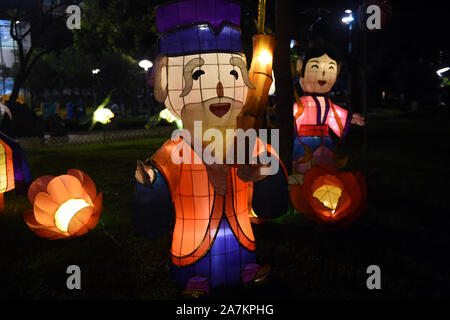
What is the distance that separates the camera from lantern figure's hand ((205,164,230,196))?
2.53 meters

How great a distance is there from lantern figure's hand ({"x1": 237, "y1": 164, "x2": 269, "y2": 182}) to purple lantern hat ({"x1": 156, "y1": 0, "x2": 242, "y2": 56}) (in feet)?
2.56

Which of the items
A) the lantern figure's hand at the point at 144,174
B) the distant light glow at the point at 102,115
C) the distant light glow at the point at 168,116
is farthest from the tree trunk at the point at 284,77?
the lantern figure's hand at the point at 144,174

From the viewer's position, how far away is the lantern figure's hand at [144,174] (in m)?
2.47

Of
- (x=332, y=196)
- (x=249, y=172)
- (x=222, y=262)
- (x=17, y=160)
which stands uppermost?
(x=249, y=172)

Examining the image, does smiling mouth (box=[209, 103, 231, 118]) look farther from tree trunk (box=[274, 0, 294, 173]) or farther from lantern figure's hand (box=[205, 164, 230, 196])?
tree trunk (box=[274, 0, 294, 173])

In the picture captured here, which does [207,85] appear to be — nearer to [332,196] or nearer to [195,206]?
[195,206]

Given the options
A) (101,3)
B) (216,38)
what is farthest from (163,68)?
(101,3)

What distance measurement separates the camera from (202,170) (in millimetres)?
2709

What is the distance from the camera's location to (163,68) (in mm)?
2619

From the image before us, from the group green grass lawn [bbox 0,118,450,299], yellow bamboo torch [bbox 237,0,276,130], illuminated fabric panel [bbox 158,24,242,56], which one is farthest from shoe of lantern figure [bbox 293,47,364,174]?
illuminated fabric panel [bbox 158,24,242,56]

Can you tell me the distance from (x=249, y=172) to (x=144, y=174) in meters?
0.68

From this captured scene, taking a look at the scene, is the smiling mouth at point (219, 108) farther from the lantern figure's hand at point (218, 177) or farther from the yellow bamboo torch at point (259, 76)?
the lantern figure's hand at point (218, 177)

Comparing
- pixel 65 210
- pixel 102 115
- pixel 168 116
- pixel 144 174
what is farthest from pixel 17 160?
pixel 144 174

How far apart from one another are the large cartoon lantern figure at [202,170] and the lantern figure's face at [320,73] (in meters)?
2.40
